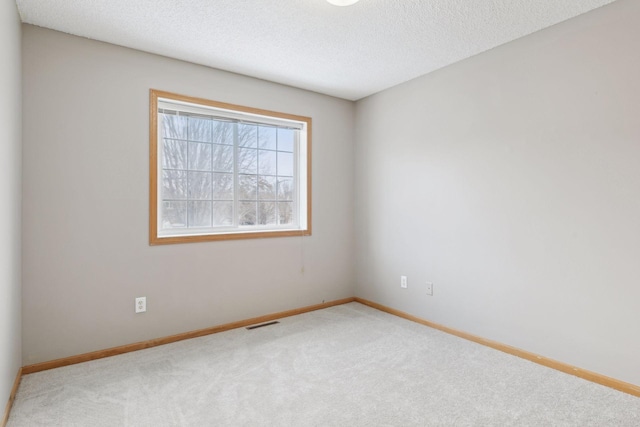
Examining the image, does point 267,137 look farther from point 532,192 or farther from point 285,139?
point 532,192

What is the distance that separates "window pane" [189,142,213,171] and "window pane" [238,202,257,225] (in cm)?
49

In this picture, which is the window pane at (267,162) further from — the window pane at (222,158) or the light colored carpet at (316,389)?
the light colored carpet at (316,389)

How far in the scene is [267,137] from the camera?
363cm

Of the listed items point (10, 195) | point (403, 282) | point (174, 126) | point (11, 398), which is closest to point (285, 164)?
point (174, 126)

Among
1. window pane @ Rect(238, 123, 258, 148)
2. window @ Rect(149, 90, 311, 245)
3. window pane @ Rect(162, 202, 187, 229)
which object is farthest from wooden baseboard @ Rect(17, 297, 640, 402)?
window pane @ Rect(238, 123, 258, 148)

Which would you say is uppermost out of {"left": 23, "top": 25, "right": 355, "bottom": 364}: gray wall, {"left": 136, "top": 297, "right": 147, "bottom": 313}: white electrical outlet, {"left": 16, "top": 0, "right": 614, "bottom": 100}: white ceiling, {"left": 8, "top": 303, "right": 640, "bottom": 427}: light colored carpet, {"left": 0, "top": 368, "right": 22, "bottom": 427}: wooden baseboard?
{"left": 16, "top": 0, "right": 614, "bottom": 100}: white ceiling

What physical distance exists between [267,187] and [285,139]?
0.56m

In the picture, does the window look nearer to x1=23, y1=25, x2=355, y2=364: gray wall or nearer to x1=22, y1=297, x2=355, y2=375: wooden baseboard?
x1=23, y1=25, x2=355, y2=364: gray wall

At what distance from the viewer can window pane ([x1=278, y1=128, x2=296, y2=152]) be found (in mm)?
3725

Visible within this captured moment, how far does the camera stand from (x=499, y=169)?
276cm

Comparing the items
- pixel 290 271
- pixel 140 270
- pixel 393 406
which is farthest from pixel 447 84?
pixel 140 270

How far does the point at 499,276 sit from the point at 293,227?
201cm

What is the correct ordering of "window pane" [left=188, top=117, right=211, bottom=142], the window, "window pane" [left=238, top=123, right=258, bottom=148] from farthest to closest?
"window pane" [left=238, top=123, right=258, bottom=148] < "window pane" [left=188, top=117, right=211, bottom=142] < the window

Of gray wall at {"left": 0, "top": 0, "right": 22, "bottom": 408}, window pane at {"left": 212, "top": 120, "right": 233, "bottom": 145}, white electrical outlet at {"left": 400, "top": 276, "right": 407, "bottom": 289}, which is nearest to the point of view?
gray wall at {"left": 0, "top": 0, "right": 22, "bottom": 408}
